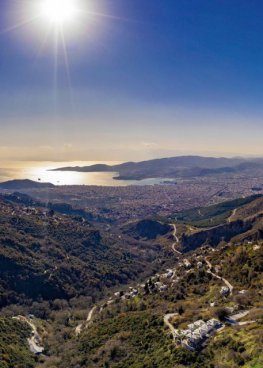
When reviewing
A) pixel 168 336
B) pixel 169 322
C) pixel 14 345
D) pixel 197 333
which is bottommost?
pixel 14 345

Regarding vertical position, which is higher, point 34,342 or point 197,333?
point 197,333

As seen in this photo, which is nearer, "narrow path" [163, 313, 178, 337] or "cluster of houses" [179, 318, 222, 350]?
"cluster of houses" [179, 318, 222, 350]

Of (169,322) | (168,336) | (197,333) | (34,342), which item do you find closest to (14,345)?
(34,342)

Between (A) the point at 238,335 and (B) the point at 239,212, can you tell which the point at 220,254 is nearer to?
(A) the point at 238,335

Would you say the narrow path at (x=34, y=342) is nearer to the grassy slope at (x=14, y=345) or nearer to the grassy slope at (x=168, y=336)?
the grassy slope at (x=14, y=345)

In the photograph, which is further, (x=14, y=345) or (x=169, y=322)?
(x=14, y=345)

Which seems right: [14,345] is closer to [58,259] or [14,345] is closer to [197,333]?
[197,333]

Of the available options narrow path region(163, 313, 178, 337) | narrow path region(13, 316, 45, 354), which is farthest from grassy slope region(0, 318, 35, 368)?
narrow path region(163, 313, 178, 337)

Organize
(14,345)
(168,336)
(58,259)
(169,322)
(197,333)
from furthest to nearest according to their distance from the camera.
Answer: (58,259) → (14,345) → (169,322) → (168,336) → (197,333)

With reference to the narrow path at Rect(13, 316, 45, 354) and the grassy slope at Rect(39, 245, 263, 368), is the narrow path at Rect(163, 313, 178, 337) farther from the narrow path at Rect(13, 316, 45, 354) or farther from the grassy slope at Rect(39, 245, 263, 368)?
the narrow path at Rect(13, 316, 45, 354)
